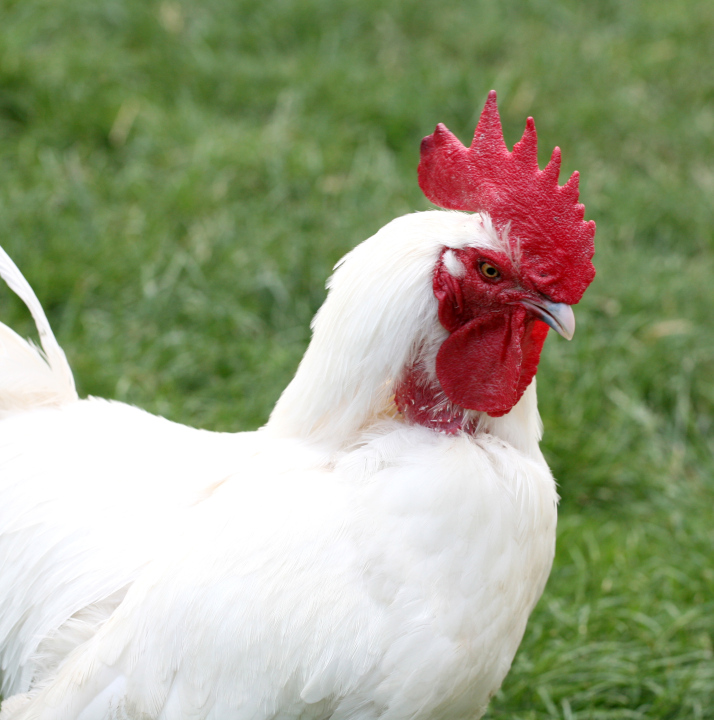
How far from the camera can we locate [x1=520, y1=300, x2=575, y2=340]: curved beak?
2.27 m

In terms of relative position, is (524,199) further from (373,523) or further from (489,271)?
(373,523)

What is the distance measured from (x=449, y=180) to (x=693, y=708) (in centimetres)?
232

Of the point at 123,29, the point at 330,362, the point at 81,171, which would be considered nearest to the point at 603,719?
the point at 330,362

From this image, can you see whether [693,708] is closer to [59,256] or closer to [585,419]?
[585,419]

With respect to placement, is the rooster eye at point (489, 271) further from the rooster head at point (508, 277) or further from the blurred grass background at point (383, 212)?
the blurred grass background at point (383, 212)

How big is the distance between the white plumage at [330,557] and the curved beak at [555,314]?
165mm

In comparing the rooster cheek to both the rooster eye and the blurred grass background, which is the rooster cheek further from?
the blurred grass background

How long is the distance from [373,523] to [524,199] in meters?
0.95

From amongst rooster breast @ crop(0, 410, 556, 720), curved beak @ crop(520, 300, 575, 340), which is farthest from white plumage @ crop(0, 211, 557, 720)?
curved beak @ crop(520, 300, 575, 340)

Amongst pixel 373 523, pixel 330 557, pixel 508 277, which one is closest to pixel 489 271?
pixel 508 277

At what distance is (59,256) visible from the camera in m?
4.77

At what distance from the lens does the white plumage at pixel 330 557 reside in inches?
87.4

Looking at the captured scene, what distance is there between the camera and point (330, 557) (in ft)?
7.41

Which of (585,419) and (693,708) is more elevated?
(585,419)
